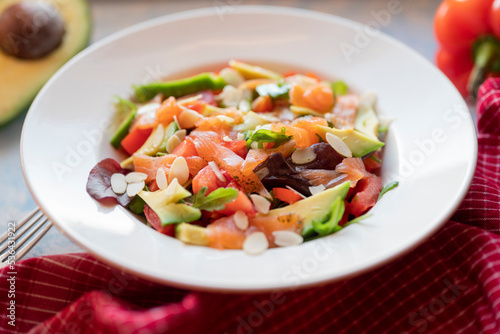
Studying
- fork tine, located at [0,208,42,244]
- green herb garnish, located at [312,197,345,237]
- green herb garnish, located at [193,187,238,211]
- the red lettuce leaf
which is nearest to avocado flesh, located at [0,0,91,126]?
fork tine, located at [0,208,42,244]

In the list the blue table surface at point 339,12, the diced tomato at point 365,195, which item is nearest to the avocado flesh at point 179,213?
the diced tomato at point 365,195

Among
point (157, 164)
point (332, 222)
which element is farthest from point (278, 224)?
point (157, 164)

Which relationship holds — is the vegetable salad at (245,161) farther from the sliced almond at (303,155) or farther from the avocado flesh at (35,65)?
the avocado flesh at (35,65)

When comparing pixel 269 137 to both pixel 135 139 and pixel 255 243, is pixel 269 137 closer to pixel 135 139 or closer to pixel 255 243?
pixel 255 243

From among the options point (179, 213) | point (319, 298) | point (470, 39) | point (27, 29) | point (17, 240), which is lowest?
point (17, 240)

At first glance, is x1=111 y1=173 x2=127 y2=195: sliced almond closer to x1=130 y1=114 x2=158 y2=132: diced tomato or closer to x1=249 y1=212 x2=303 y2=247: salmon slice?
x1=130 y1=114 x2=158 y2=132: diced tomato

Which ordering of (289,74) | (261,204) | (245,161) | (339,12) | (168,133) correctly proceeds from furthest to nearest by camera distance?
(339,12) → (289,74) → (168,133) → (245,161) → (261,204)
